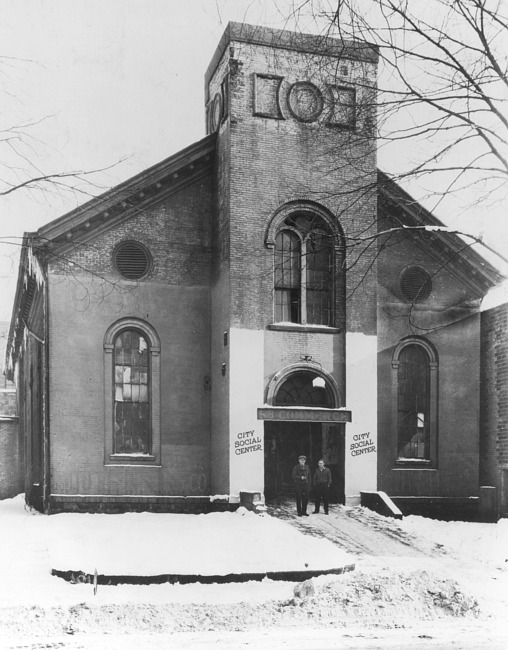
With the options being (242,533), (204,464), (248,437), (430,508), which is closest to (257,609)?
(242,533)

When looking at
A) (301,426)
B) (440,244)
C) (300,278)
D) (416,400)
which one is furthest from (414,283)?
(301,426)

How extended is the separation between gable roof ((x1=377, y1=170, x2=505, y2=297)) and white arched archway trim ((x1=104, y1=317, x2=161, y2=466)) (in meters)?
7.23

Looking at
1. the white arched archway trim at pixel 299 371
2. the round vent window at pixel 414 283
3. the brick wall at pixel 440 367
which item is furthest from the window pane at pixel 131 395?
the round vent window at pixel 414 283

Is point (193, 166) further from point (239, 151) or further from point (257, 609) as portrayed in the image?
point (257, 609)

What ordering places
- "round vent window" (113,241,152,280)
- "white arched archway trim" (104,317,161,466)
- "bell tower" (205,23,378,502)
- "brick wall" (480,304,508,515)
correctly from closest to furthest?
"bell tower" (205,23,378,502)
"white arched archway trim" (104,317,161,466)
"round vent window" (113,241,152,280)
"brick wall" (480,304,508,515)

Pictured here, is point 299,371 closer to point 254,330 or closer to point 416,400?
point 254,330

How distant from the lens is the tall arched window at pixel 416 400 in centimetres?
2206

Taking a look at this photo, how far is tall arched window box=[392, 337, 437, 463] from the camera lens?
22062mm

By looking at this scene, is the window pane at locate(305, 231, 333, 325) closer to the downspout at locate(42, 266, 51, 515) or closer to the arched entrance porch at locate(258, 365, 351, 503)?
the arched entrance porch at locate(258, 365, 351, 503)

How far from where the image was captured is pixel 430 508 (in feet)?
71.3

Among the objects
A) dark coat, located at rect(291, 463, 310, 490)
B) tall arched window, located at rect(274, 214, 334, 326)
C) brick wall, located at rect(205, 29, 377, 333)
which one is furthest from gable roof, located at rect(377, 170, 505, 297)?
dark coat, located at rect(291, 463, 310, 490)

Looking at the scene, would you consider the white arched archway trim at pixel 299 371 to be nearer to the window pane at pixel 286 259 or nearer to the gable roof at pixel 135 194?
the window pane at pixel 286 259

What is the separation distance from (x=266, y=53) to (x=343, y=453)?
1024 centimetres

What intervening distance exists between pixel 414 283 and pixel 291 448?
18.4 feet
